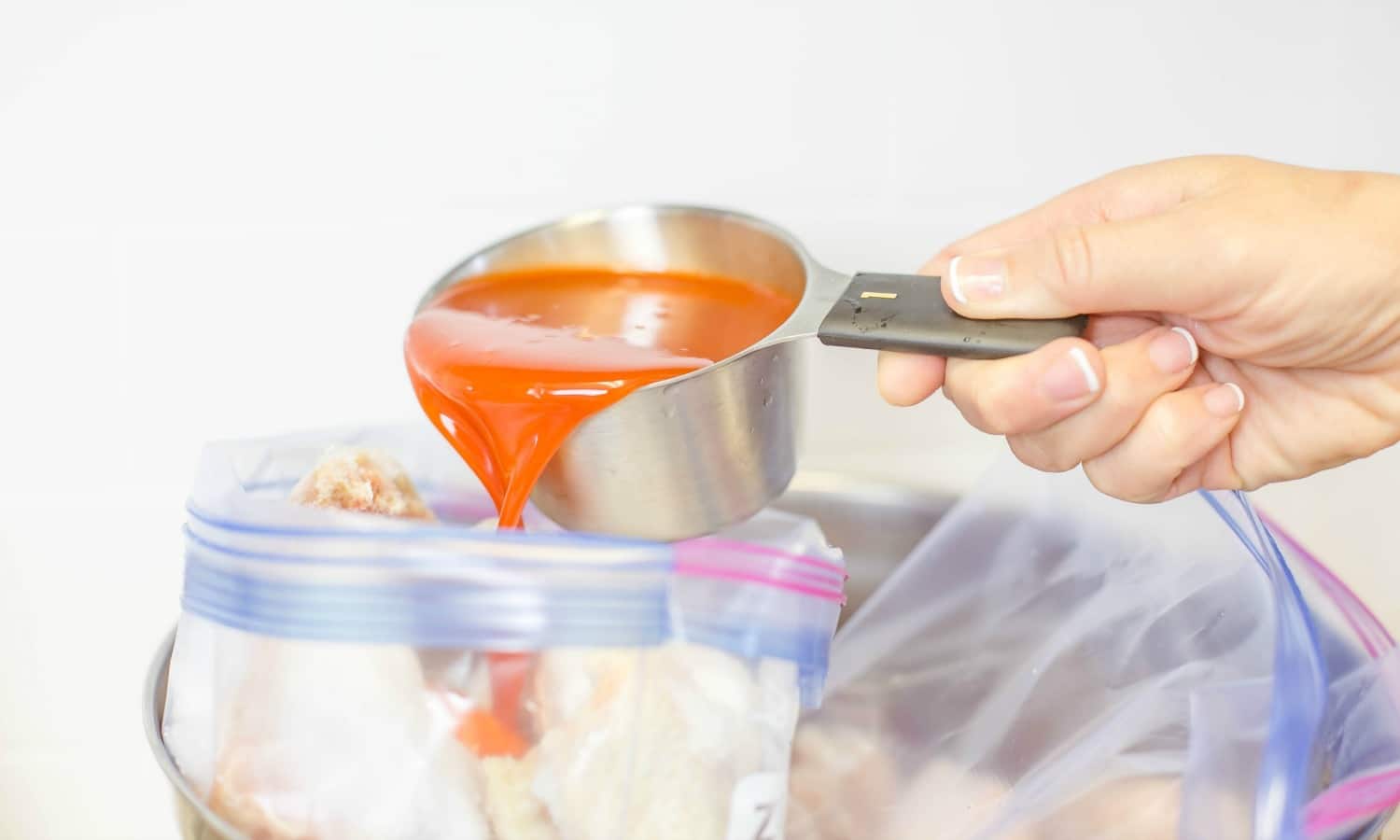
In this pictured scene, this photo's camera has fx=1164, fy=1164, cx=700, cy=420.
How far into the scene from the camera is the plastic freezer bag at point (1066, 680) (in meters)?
0.49

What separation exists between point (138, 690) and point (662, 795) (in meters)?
0.55

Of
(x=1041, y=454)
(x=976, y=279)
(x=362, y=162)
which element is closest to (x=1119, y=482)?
(x=1041, y=454)

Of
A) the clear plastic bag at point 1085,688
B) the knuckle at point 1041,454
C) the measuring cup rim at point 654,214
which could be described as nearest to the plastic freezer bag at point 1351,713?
the clear plastic bag at point 1085,688

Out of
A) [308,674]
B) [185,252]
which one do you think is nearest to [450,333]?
[308,674]

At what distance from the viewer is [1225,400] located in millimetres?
526

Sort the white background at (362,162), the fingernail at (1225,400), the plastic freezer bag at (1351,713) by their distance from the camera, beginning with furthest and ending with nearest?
the white background at (362,162) < the fingernail at (1225,400) < the plastic freezer bag at (1351,713)

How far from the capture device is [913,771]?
616 mm

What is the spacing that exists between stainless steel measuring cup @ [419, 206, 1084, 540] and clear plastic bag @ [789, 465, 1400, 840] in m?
0.15

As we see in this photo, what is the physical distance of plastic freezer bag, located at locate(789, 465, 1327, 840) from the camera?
486 mm

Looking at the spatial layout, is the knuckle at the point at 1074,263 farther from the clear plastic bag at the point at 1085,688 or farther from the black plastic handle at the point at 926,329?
the clear plastic bag at the point at 1085,688

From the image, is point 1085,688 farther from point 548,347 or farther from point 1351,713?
point 548,347

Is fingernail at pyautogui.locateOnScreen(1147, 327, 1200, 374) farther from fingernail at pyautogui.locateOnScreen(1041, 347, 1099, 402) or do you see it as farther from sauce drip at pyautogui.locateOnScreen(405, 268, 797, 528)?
sauce drip at pyautogui.locateOnScreen(405, 268, 797, 528)

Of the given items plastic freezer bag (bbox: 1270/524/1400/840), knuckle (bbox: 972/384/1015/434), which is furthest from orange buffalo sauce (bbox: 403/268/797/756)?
plastic freezer bag (bbox: 1270/524/1400/840)

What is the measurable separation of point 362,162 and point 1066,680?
0.52 metres
